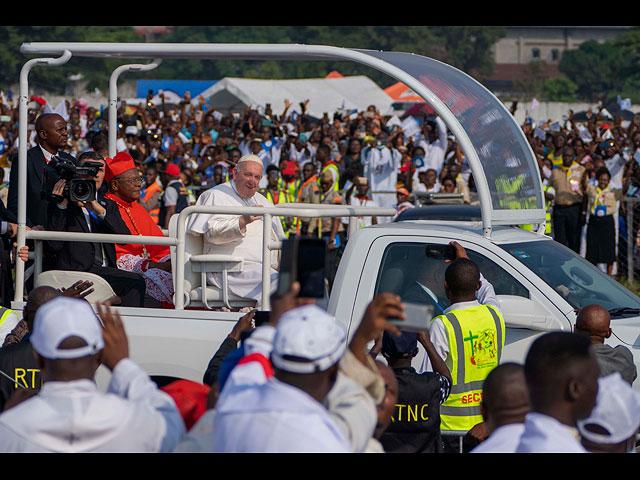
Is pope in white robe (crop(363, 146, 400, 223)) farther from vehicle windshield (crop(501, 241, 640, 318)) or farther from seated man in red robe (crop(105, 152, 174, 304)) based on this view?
vehicle windshield (crop(501, 241, 640, 318))

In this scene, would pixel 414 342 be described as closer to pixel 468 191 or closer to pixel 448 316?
pixel 448 316

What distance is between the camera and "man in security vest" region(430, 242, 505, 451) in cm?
568

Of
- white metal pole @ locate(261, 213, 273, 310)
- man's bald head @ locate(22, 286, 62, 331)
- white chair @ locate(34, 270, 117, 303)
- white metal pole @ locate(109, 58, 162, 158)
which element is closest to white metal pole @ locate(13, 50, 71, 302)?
white chair @ locate(34, 270, 117, 303)

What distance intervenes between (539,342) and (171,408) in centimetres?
127

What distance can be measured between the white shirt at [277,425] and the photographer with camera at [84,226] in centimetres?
353

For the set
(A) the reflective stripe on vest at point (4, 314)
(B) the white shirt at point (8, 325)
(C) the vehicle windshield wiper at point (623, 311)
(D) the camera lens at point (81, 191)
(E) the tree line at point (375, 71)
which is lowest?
(B) the white shirt at point (8, 325)

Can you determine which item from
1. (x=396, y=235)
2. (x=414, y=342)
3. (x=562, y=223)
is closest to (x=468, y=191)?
(x=562, y=223)

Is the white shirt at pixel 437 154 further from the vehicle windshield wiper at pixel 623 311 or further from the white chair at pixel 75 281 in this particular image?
the white chair at pixel 75 281

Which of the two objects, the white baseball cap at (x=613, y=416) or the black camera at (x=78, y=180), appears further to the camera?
the black camera at (x=78, y=180)

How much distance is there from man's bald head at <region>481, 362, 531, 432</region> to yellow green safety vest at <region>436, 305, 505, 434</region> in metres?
1.70

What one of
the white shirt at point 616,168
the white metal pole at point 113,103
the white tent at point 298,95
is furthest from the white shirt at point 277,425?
the white tent at point 298,95

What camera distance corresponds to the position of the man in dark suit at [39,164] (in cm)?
711

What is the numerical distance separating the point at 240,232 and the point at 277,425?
138 inches
